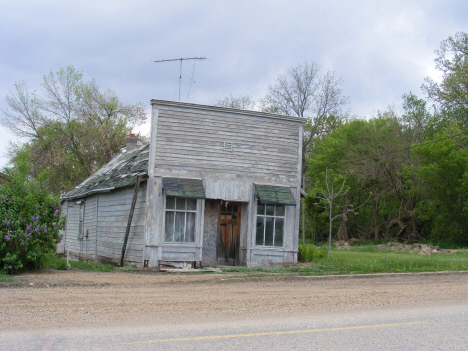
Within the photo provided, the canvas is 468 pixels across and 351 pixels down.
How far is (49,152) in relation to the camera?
125 feet

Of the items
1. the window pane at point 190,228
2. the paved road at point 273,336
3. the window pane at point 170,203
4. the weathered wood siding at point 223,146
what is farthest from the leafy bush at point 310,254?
the paved road at point 273,336

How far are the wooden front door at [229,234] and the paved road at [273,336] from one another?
9.88 meters

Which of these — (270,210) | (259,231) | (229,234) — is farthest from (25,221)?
(270,210)

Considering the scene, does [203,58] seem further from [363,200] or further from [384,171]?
[363,200]

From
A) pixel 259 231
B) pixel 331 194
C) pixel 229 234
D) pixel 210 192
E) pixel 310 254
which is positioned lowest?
pixel 310 254

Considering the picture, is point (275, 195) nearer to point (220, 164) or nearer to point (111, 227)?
point (220, 164)

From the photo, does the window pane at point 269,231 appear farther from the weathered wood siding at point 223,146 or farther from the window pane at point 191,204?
the window pane at point 191,204

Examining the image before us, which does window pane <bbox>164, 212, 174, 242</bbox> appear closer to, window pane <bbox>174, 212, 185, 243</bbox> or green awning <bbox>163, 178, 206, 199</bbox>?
window pane <bbox>174, 212, 185, 243</bbox>

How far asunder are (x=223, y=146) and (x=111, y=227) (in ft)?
17.7

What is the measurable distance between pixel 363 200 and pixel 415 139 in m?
6.90

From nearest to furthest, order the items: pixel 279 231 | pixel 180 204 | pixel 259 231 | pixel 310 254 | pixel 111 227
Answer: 1. pixel 180 204
2. pixel 259 231
3. pixel 279 231
4. pixel 310 254
5. pixel 111 227

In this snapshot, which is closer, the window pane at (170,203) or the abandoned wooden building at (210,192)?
the abandoned wooden building at (210,192)

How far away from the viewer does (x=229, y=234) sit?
17.6 meters

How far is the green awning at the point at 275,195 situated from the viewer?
55.2 ft
